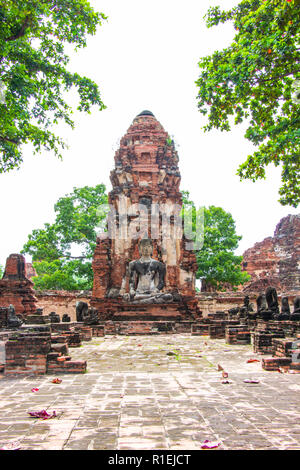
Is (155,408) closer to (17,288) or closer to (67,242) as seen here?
(17,288)

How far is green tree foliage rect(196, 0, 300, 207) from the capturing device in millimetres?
7598

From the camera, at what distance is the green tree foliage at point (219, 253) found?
27.8 metres

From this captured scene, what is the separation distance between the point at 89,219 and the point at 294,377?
23994 millimetres

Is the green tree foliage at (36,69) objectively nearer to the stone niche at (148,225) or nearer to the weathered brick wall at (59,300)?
the stone niche at (148,225)

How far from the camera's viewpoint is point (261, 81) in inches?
333

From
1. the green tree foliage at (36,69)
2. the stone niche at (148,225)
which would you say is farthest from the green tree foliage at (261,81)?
the stone niche at (148,225)

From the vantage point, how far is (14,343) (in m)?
5.81

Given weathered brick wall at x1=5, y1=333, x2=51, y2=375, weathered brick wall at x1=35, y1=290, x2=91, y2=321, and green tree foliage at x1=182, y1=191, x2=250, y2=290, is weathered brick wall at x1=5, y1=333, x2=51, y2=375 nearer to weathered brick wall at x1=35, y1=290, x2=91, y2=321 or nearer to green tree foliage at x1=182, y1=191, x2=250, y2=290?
weathered brick wall at x1=35, y1=290, x2=91, y2=321

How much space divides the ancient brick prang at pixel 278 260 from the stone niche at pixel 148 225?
11.9 meters

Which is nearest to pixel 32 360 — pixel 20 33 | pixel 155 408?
pixel 155 408

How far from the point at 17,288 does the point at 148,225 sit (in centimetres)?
758

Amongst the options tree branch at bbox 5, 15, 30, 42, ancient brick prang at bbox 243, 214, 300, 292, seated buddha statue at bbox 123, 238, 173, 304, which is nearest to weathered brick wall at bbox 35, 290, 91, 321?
seated buddha statue at bbox 123, 238, 173, 304
